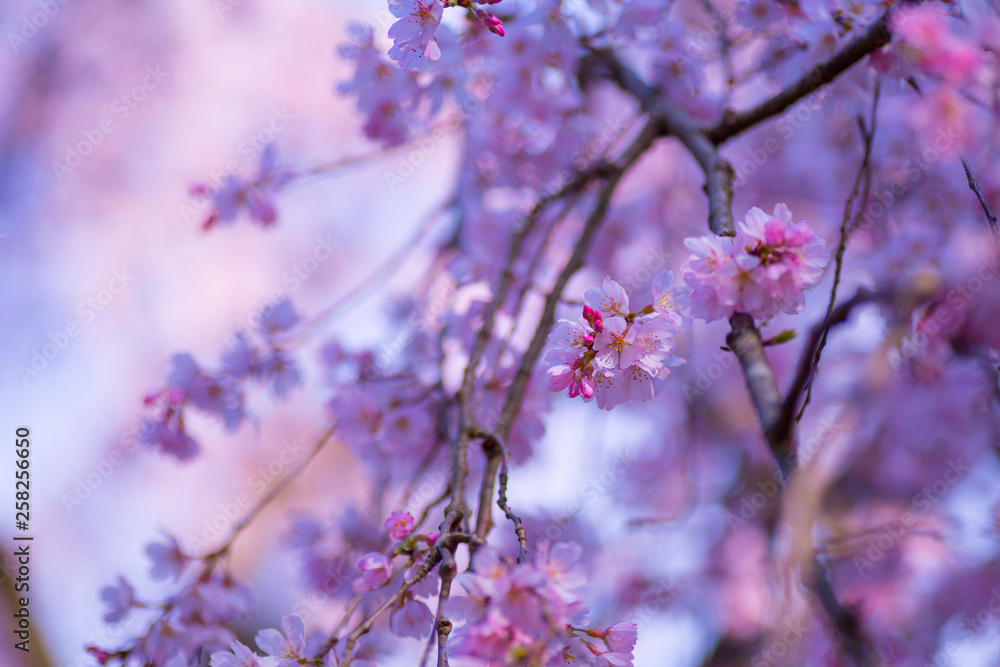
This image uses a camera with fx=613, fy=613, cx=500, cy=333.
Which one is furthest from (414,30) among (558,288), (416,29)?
(558,288)

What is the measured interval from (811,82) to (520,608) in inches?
36.1

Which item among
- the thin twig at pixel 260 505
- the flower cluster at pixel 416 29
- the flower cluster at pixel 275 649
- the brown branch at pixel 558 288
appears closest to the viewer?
the flower cluster at pixel 275 649

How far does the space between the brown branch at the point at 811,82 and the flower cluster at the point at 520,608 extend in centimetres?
85

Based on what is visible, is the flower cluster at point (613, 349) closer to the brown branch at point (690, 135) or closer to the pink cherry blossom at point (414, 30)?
the brown branch at point (690, 135)

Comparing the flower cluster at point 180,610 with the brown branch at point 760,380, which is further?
Answer: the flower cluster at point 180,610

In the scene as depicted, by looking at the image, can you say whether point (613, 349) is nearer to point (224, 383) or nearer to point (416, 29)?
point (416, 29)

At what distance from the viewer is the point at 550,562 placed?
62 centimetres

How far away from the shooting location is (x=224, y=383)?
1.49 metres

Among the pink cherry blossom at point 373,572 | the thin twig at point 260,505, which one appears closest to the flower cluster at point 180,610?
the thin twig at point 260,505

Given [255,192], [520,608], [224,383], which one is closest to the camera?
[520,608]

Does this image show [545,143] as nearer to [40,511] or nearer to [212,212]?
[212,212]

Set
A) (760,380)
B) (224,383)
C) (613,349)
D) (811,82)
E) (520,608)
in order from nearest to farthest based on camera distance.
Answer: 1. (520,608)
2. (760,380)
3. (613,349)
4. (811,82)
5. (224,383)

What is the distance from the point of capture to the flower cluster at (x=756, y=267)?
75cm

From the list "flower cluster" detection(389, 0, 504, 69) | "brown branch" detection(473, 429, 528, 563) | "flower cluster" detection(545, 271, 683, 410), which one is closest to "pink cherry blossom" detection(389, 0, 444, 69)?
"flower cluster" detection(389, 0, 504, 69)
